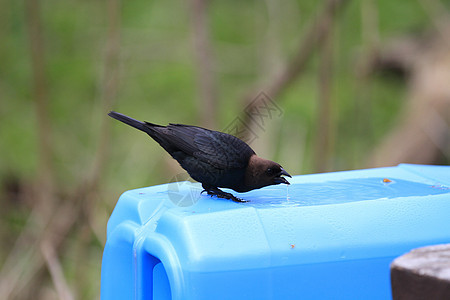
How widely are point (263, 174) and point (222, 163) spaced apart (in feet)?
0.50

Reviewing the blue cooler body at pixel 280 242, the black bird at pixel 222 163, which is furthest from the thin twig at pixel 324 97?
the blue cooler body at pixel 280 242

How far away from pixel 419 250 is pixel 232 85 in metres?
5.79

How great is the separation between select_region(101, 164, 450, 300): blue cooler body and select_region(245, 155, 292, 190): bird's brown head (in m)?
0.18

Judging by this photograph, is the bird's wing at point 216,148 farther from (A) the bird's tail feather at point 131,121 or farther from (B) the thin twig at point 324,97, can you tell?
(B) the thin twig at point 324,97

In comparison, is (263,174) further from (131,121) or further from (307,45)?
(307,45)

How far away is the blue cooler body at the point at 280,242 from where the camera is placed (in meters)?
1.56

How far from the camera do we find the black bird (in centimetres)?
214

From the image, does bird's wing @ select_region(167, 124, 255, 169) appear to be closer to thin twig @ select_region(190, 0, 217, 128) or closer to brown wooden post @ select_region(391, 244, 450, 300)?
brown wooden post @ select_region(391, 244, 450, 300)

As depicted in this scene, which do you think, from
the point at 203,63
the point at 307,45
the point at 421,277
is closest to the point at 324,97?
the point at 307,45

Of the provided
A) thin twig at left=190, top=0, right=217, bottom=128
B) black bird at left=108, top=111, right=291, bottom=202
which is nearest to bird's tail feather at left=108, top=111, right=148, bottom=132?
black bird at left=108, top=111, right=291, bottom=202

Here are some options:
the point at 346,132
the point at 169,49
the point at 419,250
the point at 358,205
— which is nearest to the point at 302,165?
the point at 346,132

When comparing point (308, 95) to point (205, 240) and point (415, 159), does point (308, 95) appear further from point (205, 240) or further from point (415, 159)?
point (205, 240)

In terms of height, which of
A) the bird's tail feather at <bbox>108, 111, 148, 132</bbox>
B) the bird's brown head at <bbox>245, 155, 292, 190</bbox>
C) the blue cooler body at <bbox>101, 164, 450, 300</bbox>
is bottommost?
the blue cooler body at <bbox>101, 164, 450, 300</bbox>

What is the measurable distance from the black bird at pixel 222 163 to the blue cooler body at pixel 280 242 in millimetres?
197
